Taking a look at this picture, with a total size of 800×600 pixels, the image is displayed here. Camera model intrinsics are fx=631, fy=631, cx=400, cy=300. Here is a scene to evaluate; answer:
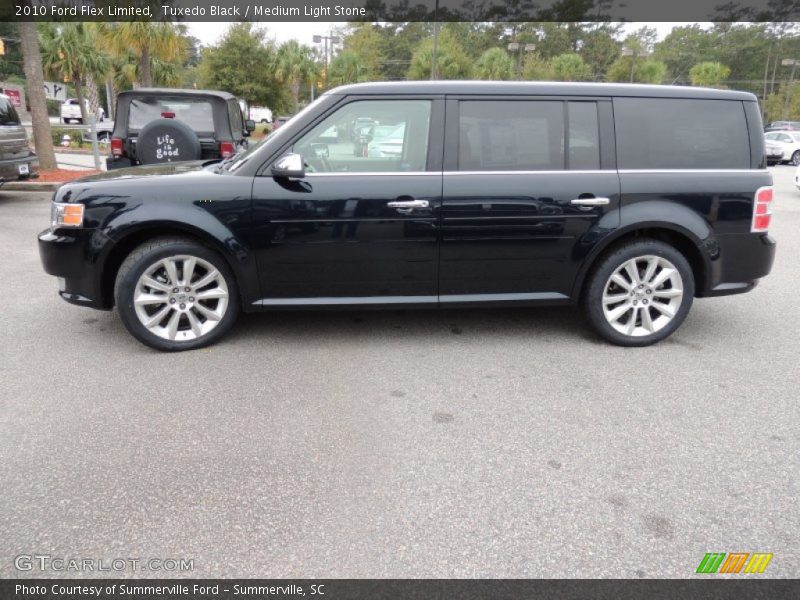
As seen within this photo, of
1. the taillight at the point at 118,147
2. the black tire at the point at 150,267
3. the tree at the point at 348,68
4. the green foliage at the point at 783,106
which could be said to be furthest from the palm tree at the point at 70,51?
the green foliage at the point at 783,106

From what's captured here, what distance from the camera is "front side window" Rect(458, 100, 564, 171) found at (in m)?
4.34

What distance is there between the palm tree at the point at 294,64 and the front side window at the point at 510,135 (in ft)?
146

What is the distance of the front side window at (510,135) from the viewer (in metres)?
4.34

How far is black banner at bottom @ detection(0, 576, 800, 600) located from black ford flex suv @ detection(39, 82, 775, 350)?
232cm

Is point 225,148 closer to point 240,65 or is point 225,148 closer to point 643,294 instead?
point 643,294

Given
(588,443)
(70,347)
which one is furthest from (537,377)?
(70,347)

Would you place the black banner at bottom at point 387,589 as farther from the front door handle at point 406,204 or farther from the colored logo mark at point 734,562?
the front door handle at point 406,204

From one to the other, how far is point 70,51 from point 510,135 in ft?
104

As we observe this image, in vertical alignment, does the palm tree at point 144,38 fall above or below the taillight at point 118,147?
above

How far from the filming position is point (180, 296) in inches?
171

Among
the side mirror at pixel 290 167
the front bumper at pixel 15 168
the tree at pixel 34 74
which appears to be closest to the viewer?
the side mirror at pixel 290 167

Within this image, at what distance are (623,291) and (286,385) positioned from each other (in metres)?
2.54
